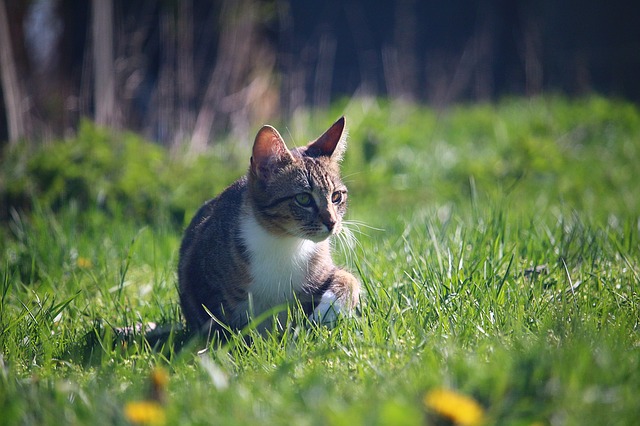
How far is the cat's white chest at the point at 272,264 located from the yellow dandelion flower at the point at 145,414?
114 cm

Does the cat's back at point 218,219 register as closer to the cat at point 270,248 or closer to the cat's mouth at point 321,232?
the cat at point 270,248

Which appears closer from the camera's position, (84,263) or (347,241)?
(347,241)

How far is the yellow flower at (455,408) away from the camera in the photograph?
1590 mm

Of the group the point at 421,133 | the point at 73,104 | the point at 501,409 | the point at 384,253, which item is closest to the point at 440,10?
the point at 421,133

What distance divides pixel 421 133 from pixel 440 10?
373 cm

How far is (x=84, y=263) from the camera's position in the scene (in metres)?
3.65

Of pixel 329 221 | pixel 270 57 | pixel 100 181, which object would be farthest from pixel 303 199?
pixel 270 57

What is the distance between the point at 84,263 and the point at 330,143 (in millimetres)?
1562

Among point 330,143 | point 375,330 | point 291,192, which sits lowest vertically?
point 375,330

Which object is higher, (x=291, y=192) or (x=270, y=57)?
(x=270, y=57)

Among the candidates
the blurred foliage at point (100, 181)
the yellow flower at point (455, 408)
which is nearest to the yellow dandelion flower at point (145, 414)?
the yellow flower at point (455, 408)

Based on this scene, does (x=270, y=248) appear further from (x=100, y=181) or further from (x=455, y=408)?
(x=100, y=181)

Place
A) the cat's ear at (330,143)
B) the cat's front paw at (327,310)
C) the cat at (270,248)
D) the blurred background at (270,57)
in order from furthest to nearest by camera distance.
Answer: the blurred background at (270,57) → the cat's ear at (330,143) → the cat at (270,248) → the cat's front paw at (327,310)

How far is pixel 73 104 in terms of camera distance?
6090 millimetres
